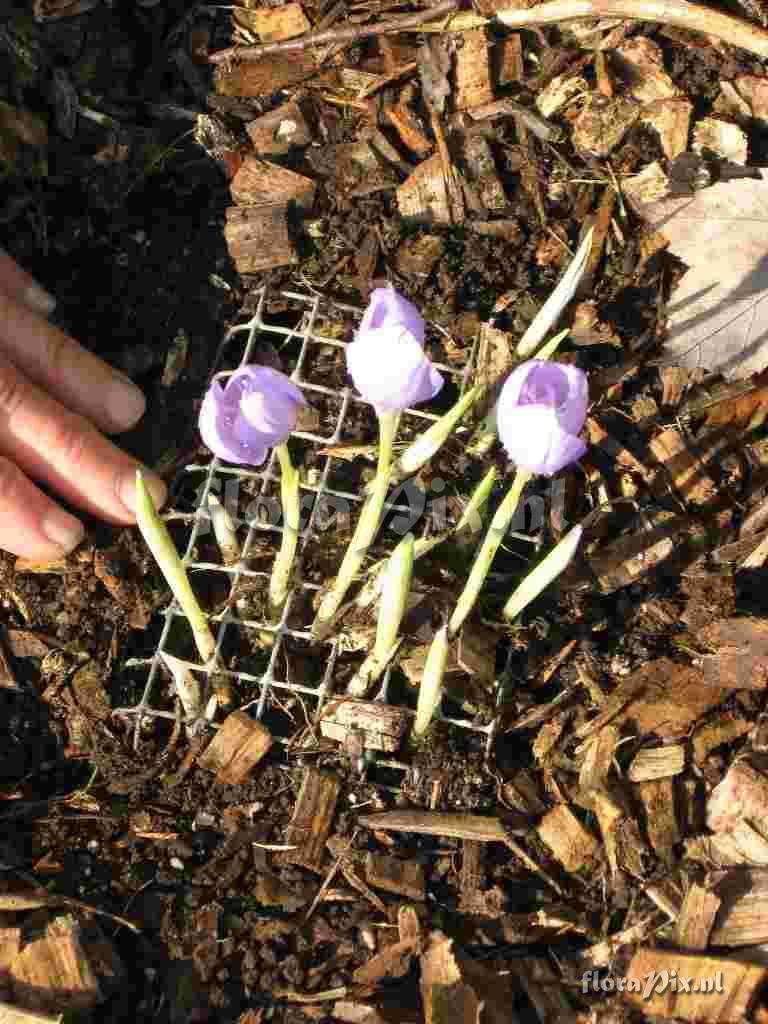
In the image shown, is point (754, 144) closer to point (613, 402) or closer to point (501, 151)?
point (501, 151)

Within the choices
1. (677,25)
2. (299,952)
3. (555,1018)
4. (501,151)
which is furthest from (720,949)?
(677,25)

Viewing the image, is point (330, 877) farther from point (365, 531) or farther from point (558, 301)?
point (558, 301)

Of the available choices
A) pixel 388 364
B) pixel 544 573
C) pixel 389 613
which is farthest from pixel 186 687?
pixel 388 364

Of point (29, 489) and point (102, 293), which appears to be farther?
point (102, 293)

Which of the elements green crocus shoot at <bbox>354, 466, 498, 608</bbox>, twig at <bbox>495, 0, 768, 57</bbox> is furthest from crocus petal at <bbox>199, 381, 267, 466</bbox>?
twig at <bbox>495, 0, 768, 57</bbox>

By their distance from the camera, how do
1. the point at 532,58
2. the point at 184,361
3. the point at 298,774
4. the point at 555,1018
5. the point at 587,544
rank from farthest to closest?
the point at 532,58, the point at 184,361, the point at 587,544, the point at 298,774, the point at 555,1018

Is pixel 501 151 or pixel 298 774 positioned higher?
pixel 501 151

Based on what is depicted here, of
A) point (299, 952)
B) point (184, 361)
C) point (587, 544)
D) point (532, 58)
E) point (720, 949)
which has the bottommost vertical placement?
point (720, 949)

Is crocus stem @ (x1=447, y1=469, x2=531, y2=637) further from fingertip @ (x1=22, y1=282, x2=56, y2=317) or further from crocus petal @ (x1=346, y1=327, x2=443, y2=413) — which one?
fingertip @ (x1=22, y1=282, x2=56, y2=317)
